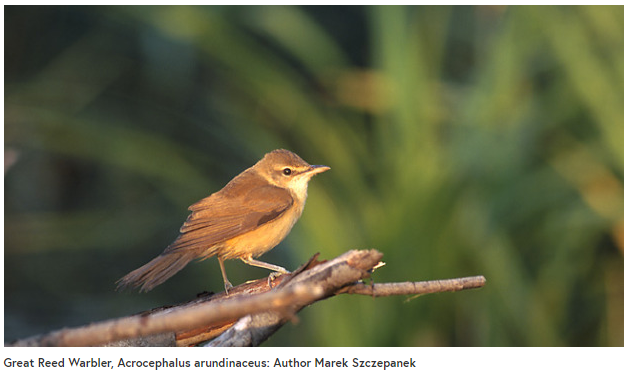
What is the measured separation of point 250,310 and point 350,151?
3.92m

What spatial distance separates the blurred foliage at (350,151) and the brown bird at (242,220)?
3.93 feet

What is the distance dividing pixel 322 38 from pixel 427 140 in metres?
1.56

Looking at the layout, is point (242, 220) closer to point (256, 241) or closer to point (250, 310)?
point (256, 241)

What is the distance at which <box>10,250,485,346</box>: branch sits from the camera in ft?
6.05

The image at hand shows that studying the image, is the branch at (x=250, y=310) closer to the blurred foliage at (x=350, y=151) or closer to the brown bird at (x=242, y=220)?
the brown bird at (x=242, y=220)

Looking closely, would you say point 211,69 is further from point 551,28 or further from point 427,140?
point 551,28

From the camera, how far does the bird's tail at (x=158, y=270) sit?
2912mm

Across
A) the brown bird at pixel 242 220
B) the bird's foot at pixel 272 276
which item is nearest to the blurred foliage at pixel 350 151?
the brown bird at pixel 242 220

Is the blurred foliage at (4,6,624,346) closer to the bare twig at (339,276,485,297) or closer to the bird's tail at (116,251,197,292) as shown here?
the bird's tail at (116,251,197,292)

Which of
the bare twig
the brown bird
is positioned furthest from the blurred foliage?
the bare twig

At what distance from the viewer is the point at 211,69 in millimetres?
6500

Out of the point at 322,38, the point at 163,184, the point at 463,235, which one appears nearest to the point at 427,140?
the point at 463,235
